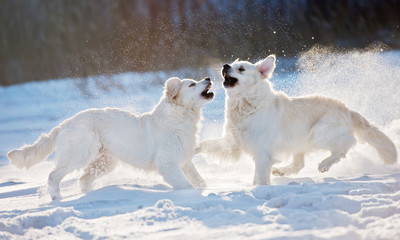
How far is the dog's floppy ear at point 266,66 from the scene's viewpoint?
635 centimetres

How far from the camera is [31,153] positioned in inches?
238

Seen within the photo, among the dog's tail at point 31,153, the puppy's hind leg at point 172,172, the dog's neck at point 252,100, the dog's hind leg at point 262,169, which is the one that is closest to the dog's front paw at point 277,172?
the dog's hind leg at point 262,169

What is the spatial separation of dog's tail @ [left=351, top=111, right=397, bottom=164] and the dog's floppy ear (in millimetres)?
1415

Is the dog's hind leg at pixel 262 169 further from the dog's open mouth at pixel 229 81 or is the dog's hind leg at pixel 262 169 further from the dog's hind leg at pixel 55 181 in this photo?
the dog's hind leg at pixel 55 181

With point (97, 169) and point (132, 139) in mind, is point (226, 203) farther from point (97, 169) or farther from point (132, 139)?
point (97, 169)

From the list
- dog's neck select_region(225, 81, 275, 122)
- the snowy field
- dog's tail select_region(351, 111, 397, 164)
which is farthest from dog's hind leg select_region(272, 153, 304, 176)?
dog's neck select_region(225, 81, 275, 122)

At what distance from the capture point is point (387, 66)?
58.0 ft

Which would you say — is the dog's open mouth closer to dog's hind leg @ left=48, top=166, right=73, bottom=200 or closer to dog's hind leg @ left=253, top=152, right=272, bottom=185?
dog's hind leg @ left=253, top=152, right=272, bottom=185

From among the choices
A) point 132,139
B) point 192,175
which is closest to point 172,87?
point 132,139

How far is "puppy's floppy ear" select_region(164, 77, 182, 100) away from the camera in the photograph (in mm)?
6137

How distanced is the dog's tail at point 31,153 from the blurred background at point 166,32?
54.9 ft

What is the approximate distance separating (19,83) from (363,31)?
1903 centimetres

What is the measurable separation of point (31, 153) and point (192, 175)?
2.15 metres

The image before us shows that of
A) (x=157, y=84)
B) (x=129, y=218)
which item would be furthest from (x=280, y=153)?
(x=157, y=84)
